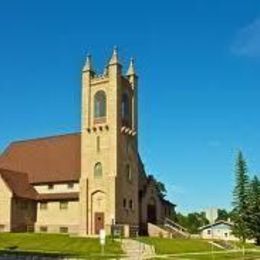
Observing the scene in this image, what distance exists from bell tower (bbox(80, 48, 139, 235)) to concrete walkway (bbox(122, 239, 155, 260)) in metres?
9.05

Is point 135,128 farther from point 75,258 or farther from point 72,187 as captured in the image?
point 75,258

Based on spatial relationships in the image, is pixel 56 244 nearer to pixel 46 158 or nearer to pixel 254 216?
pixel 46 158

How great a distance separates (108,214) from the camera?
2625 inches

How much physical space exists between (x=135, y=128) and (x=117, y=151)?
6030 mm

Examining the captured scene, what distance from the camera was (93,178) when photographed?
A: 69.1m

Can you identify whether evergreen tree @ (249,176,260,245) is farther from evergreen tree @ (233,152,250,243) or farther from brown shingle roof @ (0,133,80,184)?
brown shingle roof @ (0,133,80,184)

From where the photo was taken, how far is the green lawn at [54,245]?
50.2m

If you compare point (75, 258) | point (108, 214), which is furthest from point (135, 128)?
point (75, 258)

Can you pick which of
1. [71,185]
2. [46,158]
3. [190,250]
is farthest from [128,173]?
[190,250]

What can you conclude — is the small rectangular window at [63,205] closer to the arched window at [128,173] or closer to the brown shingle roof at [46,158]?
the brown shingle roof at [46,158]

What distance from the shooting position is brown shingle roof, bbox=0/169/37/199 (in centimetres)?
7106

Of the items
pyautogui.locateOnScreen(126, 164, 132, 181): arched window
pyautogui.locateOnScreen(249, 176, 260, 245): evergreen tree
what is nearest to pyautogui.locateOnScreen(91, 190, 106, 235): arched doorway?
pyautogui.locateOnScreen(126, 164, 132, 181): arched window

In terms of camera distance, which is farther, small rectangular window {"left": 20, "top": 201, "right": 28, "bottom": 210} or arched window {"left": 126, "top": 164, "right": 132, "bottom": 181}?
small rectangular window {"left": 20, "top": 201, "right": 28, "bottom": 210}

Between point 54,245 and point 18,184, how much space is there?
1937 cm
